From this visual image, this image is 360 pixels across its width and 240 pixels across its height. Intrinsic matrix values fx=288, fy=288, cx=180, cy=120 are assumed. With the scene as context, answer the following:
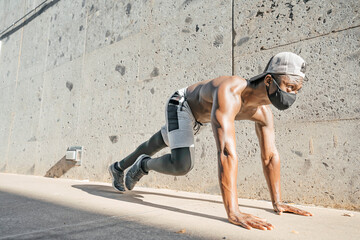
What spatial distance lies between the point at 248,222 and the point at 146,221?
2.04ft

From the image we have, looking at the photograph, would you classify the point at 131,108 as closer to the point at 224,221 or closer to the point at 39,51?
the point at 224,221

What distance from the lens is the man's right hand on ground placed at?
164 cm

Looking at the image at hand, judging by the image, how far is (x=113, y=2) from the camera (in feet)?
16.4

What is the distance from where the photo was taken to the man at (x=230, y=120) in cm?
181

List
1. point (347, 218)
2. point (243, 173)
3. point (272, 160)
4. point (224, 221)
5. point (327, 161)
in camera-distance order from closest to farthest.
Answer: point (224, 221)
point (347, 218)
point (272, 160)
point (327, 161)
point (243, 173)

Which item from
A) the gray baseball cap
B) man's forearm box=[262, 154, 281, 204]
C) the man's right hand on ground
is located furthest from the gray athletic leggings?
the gray baseball cap

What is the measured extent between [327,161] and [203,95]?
136 cm

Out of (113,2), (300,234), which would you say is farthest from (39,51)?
(300,234)

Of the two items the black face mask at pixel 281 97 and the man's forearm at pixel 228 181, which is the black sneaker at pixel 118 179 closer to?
the man's forearm at pixel 228 181

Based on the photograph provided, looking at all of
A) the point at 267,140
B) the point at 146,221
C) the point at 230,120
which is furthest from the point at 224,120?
the point at 146,221

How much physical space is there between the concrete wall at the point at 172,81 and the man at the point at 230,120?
24.5 inches

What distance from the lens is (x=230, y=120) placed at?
1.89 metres

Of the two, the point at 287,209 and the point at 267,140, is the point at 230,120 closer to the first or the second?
the point at 267,140

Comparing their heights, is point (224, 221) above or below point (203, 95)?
below
